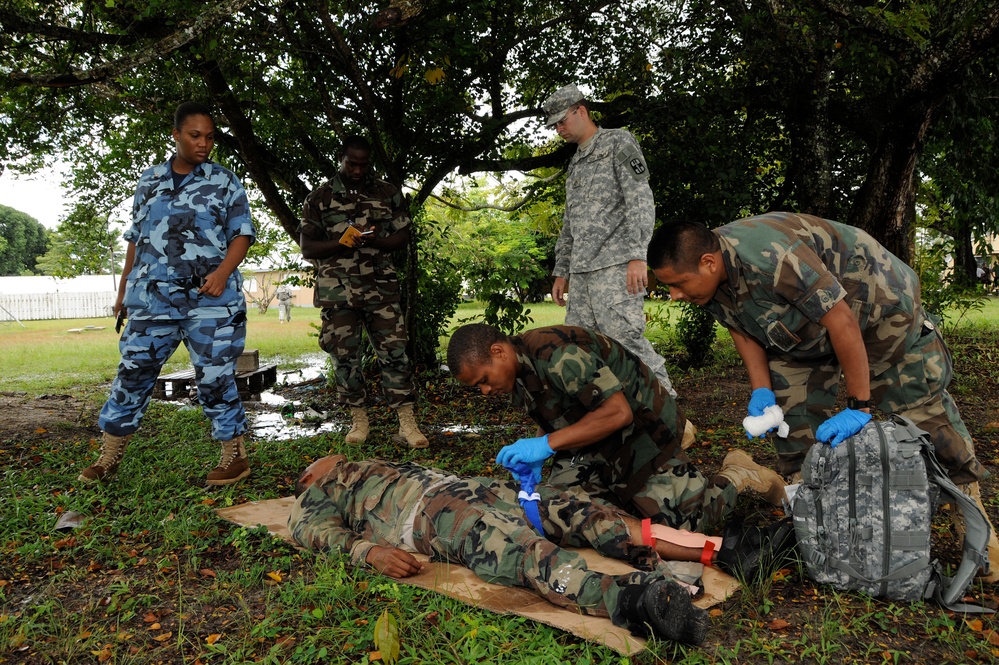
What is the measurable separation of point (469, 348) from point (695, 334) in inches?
220

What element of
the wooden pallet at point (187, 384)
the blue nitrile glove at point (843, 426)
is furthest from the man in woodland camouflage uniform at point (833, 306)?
the wooden pallet at point (187, 384)

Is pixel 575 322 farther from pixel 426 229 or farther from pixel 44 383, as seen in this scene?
pixel 44 383

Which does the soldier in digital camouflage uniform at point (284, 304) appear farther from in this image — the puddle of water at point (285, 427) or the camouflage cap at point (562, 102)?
the camouflage cap at point (562, 102)

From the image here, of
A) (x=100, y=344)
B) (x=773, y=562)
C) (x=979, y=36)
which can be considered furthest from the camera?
(x=100, y=344)

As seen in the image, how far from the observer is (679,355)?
847cm

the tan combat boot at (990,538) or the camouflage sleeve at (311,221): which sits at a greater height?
the camouflage sleeve at (311,221)

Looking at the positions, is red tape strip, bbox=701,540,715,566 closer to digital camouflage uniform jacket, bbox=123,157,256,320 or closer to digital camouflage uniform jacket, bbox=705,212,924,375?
digital camouflage uniform jacket, bbox=705,212,924,375

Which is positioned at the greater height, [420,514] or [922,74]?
[922,74]

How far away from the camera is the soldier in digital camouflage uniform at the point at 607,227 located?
4172 mm

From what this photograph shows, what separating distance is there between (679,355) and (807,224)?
5831 millimetres

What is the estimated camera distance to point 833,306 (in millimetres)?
2512

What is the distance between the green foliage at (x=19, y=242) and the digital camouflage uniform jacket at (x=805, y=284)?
53.1 m

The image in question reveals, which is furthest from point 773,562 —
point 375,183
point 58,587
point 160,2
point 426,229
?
point 426,229

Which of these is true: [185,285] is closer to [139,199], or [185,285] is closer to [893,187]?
[139,199]
